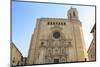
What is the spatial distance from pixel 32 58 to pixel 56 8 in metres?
0.69

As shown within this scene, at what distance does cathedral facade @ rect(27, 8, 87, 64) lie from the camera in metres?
2.39

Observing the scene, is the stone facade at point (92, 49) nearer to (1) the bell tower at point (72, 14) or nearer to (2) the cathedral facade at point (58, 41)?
(2) the cathedral facade at point (58, 41)

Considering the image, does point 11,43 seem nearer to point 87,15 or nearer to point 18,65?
point 18,65

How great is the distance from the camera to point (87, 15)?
2.63 m

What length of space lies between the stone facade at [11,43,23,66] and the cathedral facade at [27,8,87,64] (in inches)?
4.4

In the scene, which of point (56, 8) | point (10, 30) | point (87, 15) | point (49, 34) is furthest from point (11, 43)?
point (87, 15)

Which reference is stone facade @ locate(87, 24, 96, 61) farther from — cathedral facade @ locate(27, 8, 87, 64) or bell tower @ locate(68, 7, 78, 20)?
bell tower @ locate(68, 7, 78, 20)

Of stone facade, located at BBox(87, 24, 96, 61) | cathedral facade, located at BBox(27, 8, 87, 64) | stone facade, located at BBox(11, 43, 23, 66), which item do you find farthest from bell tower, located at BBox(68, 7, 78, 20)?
stone facade, located at BBox(11, 43, 23, 66)

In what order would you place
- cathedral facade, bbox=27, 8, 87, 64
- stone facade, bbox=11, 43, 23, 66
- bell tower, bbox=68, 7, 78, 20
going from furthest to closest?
bell tower, bbox=68, 7, 78, 20
cathedral facade, bbox=27, 8, 87, 64
stone facade, bbox=11, 43, 23, 66

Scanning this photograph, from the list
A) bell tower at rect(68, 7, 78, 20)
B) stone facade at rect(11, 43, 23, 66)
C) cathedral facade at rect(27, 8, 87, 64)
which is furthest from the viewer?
bell tower at rect(68, 7, 78, 20)

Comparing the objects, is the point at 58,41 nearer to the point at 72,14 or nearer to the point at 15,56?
the point at 72,14

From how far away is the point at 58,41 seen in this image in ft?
8.12

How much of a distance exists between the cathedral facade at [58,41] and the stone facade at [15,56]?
11 cm

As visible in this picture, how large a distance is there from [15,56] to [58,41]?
57 centimetres
